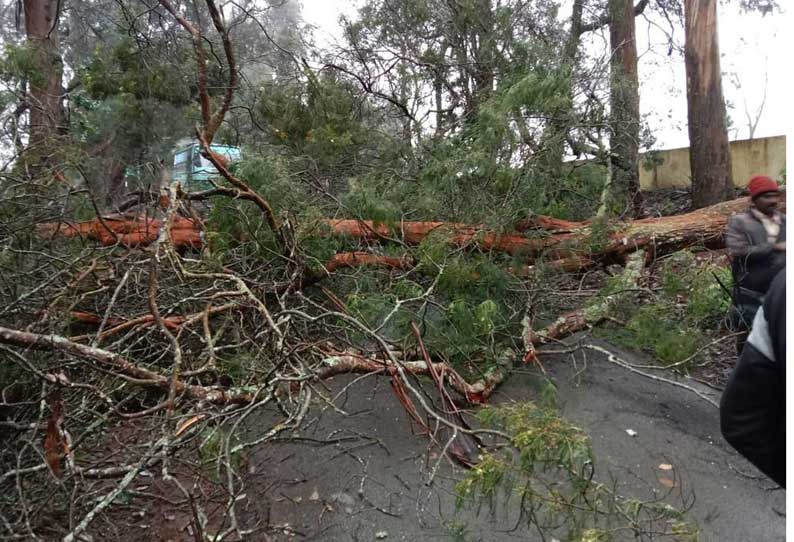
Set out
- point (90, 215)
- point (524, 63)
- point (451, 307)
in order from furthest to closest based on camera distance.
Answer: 1. point (524, 63)
2. point (90, 215)
3. point (451, 307)

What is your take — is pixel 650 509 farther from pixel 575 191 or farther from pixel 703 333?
pixel 575 191

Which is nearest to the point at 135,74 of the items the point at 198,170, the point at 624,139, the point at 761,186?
the point at 198,170

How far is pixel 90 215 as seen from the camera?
14.2 feet

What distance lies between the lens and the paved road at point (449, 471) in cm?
252

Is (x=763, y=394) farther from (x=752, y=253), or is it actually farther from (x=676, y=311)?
(x=676, y=311)

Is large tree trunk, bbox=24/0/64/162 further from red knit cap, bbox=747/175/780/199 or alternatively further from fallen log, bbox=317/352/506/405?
red knit cap, bbox=747/175/780/199

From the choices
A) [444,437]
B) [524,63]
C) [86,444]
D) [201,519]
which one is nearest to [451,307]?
[444,437]

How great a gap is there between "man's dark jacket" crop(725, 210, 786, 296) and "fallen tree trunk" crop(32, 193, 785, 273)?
3.82ft

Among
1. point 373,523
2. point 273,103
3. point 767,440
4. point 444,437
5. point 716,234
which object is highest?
point 273,103

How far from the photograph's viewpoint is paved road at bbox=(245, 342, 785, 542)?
2.52m

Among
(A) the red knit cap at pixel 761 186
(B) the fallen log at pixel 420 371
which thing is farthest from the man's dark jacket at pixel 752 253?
(B) the fallen log at pixel 420 371

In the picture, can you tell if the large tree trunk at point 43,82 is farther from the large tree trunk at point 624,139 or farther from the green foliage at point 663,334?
the large tree trunk at point 624,139

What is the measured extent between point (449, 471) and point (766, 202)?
7.85 ft

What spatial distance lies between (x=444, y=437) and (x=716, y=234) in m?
3.13
